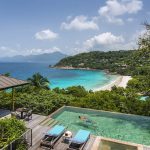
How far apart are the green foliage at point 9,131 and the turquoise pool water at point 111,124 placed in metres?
6.46

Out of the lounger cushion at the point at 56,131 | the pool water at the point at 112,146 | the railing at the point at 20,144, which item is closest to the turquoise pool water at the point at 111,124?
the pool water at the point at 112,146

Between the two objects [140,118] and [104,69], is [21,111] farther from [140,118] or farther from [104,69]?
[104,69]

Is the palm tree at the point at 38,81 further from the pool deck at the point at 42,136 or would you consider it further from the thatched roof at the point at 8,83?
the pool deck at the point at 42,136

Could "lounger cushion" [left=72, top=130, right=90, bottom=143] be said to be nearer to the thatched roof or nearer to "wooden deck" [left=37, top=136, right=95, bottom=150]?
"wooden deck" [left=37, top=136, right=95, bottom=150]

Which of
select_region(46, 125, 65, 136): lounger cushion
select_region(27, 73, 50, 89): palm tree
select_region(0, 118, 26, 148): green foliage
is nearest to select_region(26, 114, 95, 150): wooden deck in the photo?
select_region(46, 125, 65, 136): lounger cushion

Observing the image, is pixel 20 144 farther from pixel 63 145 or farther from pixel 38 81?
pixel 38 81

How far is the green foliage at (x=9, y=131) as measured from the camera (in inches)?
344

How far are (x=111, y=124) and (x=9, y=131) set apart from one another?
9753mm

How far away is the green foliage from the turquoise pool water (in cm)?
646

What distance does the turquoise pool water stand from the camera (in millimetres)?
14562

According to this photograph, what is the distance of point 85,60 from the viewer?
159750 millimetres

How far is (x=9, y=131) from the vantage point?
29.9ft

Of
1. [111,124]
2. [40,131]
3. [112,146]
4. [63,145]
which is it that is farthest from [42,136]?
[111,124]

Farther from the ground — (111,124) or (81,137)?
(81,137)
